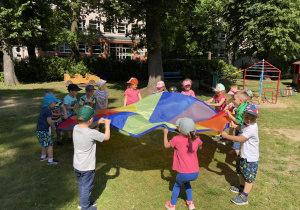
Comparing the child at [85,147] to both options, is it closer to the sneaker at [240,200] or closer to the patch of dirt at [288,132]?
the sneaker at [240,200]


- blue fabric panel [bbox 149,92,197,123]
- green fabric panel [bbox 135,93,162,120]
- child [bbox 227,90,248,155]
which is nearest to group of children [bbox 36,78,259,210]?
child [bbox 227,90,248,155]

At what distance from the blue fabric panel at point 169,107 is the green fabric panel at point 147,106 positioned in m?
0.10

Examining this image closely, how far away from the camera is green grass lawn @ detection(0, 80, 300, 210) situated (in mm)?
3656

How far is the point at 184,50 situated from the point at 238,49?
9.01m

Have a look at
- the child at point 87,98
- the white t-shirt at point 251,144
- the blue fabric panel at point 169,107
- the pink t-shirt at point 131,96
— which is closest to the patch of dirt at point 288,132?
the blue fabric panel at point 169,107

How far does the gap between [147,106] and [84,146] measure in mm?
2268

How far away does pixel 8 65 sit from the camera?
15070 millimetres

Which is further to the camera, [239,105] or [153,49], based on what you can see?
[153,49]

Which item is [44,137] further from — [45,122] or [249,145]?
[249,145]

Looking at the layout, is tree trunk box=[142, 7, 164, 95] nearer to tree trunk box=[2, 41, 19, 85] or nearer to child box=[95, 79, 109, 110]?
child box=[95, 79, 109, 110]

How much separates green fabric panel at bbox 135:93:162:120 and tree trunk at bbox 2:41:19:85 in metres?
13.7

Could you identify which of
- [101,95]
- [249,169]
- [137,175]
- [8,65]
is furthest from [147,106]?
[8,65]

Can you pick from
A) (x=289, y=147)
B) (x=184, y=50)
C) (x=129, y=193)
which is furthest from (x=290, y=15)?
(x=129, y=193)

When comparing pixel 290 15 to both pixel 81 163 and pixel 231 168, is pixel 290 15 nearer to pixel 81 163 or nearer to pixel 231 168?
pixel 231 168
